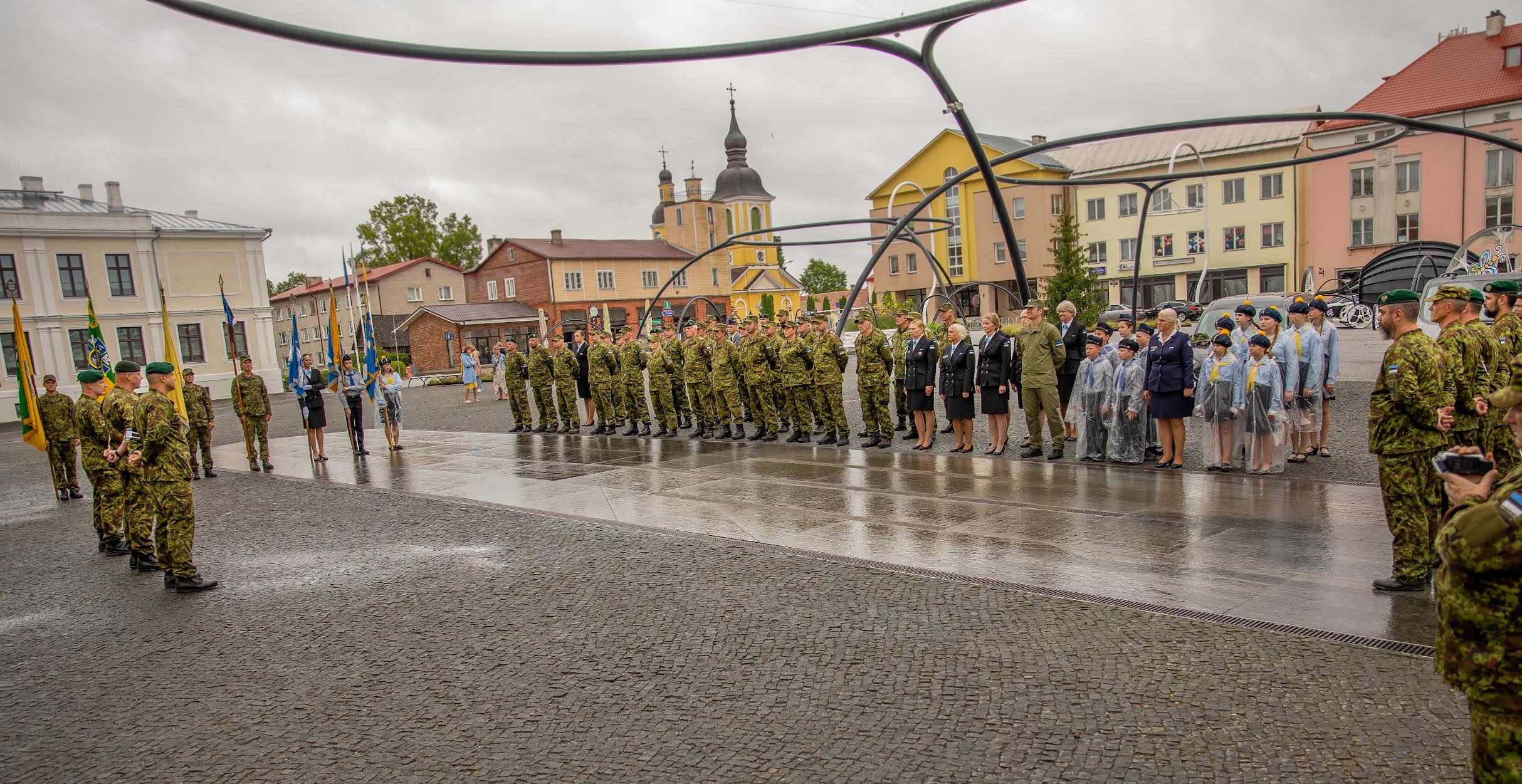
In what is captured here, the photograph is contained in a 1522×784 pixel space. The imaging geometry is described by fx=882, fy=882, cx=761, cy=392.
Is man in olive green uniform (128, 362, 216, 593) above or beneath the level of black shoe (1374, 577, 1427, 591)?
above

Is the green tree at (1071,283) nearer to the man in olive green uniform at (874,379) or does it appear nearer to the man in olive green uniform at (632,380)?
the man in olive green uniform at (632,380)

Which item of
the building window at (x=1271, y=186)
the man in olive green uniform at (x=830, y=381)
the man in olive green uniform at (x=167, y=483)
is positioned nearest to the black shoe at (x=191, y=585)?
the man in olive green uniform at (x=167, y=483)

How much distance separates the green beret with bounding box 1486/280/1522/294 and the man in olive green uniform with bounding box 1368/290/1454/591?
3298 mm

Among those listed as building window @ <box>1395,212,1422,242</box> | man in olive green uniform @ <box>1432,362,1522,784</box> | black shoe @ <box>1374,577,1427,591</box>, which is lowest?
black shoe @ <box>1374,577,1427,591</box>

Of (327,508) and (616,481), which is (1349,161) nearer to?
(616,481)

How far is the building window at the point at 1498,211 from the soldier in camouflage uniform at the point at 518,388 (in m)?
48.7

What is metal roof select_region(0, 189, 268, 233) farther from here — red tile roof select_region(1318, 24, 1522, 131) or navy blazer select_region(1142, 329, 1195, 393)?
red tile roof select_region(1318, 24, 1522, 131)

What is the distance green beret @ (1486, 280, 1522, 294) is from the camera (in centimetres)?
790

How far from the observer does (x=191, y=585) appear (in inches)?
299

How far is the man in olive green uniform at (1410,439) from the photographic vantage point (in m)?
5.42

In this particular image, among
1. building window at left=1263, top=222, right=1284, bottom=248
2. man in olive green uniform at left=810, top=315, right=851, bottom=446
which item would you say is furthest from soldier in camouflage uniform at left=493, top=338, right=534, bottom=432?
building window at left=1263, top=222, right=1284, bottom=248

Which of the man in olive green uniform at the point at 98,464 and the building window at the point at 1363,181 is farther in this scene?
the building window at the point at 1363,181

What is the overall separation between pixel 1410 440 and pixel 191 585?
9.30m

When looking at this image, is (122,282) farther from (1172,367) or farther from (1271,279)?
(1271,279)
